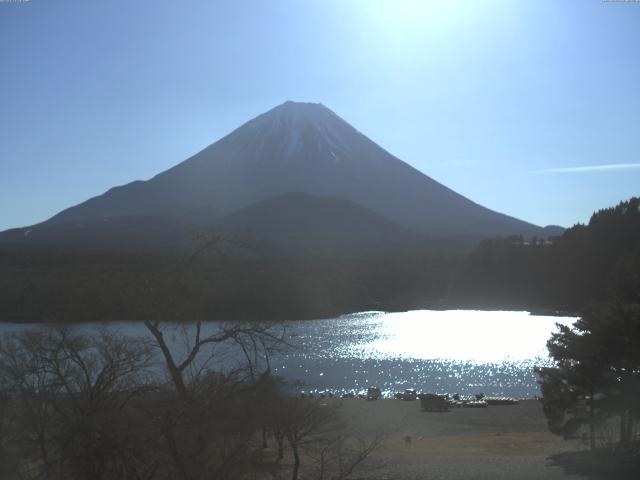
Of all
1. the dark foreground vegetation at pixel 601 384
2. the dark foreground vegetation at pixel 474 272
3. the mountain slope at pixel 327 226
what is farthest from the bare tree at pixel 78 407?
the mountain slope at pixel 327 226

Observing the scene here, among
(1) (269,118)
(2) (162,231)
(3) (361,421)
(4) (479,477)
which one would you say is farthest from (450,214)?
(4) (479,477)

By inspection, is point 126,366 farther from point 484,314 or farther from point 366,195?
point 366,195

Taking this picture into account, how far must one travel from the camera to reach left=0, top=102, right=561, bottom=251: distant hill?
71625 mm

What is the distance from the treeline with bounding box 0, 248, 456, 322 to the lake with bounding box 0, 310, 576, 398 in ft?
6.11

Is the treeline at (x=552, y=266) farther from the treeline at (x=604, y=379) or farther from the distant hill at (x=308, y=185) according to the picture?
the treeline at (x=604, y=379)

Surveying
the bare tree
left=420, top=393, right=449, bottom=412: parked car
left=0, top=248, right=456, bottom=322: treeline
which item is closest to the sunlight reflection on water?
left=0, top=248, right=456, bottom=322: treeline

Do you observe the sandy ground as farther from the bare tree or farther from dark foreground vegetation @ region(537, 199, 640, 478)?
the bare tree

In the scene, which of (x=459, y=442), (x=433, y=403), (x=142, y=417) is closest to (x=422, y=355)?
(x=433, y=403)

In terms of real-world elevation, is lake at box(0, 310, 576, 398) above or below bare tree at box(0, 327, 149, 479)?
below

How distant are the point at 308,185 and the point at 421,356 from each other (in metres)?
55.7

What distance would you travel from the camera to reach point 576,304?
146ft

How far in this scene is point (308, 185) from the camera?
3238 inches

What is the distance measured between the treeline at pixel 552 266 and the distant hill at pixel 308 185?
15.9 meters

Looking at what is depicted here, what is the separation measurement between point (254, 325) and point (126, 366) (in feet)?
2.72
